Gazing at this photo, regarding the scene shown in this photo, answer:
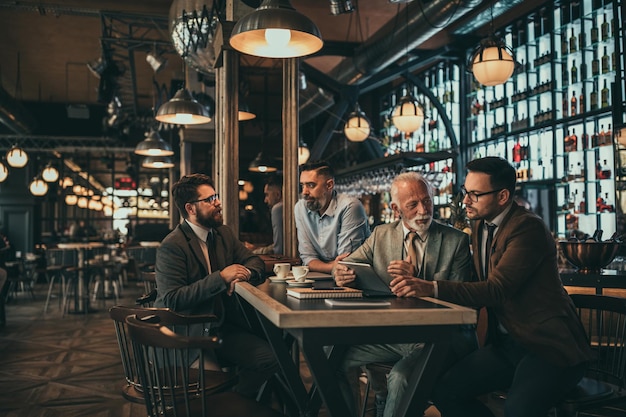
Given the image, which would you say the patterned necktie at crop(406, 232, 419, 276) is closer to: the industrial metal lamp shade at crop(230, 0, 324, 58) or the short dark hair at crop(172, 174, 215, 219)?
the industrial metal lamp shade at crop(230, 0, 324, 58)

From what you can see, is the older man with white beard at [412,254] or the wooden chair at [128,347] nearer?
the wooden chair at [128,347]

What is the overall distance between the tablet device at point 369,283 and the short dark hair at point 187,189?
1179 mm

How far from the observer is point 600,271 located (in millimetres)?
3686

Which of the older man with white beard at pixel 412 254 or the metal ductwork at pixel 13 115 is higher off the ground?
the metal ductwork at pixel 13 115

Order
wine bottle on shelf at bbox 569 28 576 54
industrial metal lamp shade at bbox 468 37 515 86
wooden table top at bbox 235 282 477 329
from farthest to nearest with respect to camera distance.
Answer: wine bottle on shelf at bbox 569 28 576 54, industrial metal lamp shade at bbox 468 37 515 86, wooden table top at bbox 235 282 477 329

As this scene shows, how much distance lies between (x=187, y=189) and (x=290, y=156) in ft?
4.93

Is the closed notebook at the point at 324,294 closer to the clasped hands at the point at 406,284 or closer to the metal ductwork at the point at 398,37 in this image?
the clasped hands at the point at 406,284

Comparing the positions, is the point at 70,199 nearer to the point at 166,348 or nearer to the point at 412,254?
the point at 412,254

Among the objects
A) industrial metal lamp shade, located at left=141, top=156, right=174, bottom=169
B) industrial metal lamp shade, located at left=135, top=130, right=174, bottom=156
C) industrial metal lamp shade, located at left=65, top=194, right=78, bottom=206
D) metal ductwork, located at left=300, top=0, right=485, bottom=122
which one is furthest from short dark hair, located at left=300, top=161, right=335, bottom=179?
industrial metal lamp shade, located at left=65, top=194, right=78, bottom=206

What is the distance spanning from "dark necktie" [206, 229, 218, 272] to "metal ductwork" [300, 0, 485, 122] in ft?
12.1

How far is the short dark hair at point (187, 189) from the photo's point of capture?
3.44m

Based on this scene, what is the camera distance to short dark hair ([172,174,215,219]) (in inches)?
135

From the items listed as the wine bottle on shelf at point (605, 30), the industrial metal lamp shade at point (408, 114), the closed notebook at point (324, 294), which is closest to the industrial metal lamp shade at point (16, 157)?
the industrial metal lamp shade at point (408, 114)

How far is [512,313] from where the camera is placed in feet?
7.95
